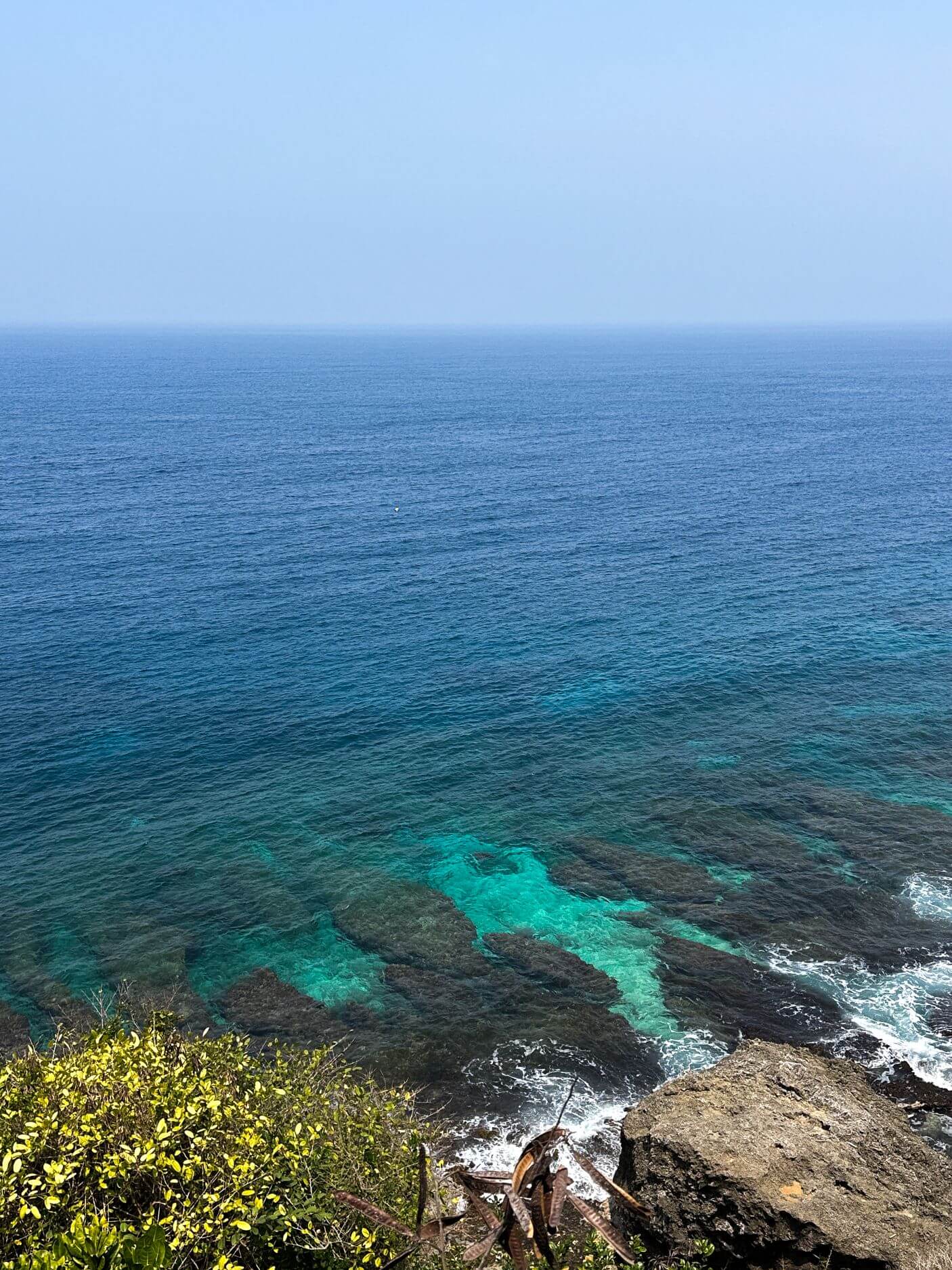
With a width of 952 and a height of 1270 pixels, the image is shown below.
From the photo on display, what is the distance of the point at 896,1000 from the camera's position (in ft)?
168

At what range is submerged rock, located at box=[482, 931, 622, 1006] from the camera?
174 feet

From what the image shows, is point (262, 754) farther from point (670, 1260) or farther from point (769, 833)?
point (670, 1260)

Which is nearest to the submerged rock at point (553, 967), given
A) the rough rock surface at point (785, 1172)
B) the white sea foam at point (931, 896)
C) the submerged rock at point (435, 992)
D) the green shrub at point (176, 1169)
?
the submerged rock at point (435, 992)

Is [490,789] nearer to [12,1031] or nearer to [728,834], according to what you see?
[728,834]

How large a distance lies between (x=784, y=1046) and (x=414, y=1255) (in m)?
19.7

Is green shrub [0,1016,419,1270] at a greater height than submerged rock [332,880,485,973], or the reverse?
green shrub [0,1016,419,1270]

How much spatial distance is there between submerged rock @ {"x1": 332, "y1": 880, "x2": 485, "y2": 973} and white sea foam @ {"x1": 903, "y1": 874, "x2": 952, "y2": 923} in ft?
88.6

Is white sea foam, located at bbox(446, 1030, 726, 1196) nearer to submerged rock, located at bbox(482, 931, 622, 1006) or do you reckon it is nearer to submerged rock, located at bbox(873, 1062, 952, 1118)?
submerged rock, located at bbox(482, 931, 622, 1006)

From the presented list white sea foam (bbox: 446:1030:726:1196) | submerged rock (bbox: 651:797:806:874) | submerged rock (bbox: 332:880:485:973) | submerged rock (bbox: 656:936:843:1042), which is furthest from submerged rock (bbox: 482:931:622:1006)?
submerged rock (bbox: 651:797:806:874)

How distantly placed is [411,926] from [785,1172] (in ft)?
102

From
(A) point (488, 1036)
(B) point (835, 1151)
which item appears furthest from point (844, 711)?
(B) point (835, 1151)

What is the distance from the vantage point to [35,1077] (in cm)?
2827

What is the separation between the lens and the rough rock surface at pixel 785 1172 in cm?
2872

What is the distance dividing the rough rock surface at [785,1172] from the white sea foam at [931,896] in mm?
24039
